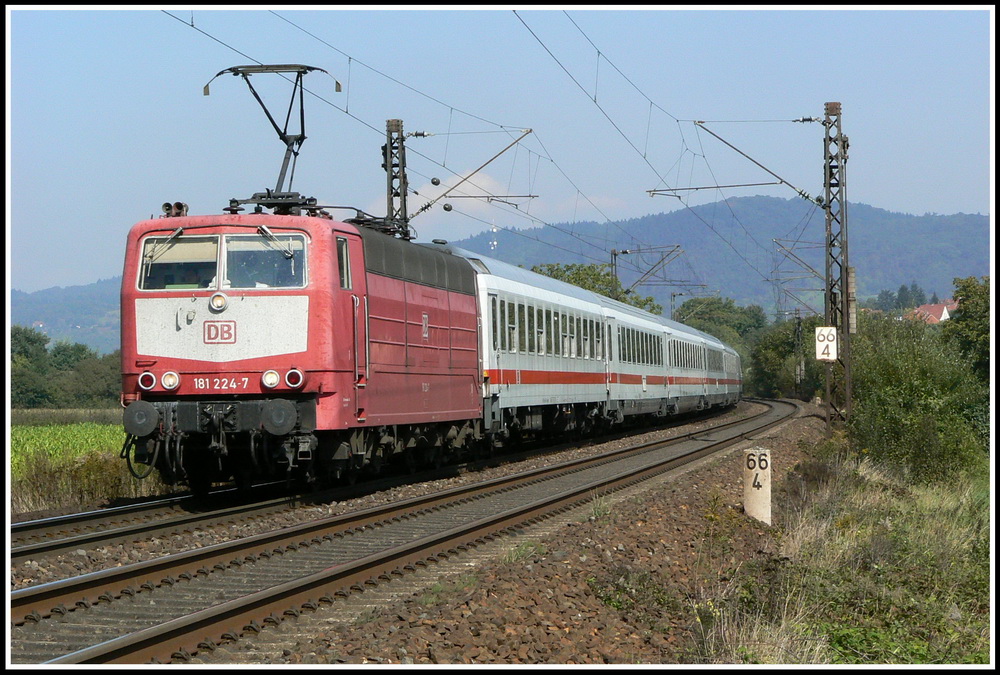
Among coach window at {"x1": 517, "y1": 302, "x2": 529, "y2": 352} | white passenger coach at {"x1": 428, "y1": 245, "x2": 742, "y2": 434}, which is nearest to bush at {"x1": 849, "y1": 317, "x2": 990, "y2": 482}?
white passenger coach at {"x1": 428, "y1": 245, "x2": 742, "y2": 434}

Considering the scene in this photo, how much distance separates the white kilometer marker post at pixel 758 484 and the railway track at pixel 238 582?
2418 millimetres

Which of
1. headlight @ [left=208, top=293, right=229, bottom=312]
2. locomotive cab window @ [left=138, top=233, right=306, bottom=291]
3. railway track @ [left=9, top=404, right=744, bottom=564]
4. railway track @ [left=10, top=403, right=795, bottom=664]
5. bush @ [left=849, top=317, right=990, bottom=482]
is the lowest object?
railway track @ [left=10, top=403, right=795, bottom=664]

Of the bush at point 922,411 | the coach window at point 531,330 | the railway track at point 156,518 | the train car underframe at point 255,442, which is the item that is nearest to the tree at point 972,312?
the bush at point 922,411

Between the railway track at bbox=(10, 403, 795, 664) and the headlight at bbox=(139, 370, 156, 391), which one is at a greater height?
the headlight at bbox=(139, 370, 156, 391)

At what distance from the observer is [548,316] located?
23500 millimetres

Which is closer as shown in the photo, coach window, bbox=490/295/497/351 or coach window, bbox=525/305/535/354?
coach window, bbox=490/295/497/351

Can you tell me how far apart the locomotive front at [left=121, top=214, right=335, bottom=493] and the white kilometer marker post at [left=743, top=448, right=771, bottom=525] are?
5324 millimetres

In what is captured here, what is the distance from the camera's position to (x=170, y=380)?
13.2 m

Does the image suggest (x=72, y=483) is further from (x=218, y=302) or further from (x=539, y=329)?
(x=539, y=329)

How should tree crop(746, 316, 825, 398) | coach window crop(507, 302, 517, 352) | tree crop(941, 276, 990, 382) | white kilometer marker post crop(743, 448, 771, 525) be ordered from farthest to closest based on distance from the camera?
1. tree crop(746, 316, 825, 398)
2. tree crop(941, 276, 990, 382)
3. coach window crop(507, 302, 517, 352)
4. white kilometer marker post crop(743, 448, 771, 525)

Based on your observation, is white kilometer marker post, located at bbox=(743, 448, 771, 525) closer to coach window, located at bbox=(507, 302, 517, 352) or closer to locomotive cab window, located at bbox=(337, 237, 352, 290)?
locomotive cab window, located at bbox=(337, 237, 352, 290)

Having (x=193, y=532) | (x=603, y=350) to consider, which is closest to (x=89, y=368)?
(x=603, y=350)

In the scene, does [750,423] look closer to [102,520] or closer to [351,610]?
[102,520]

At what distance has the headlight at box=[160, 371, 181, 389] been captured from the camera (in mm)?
13172
